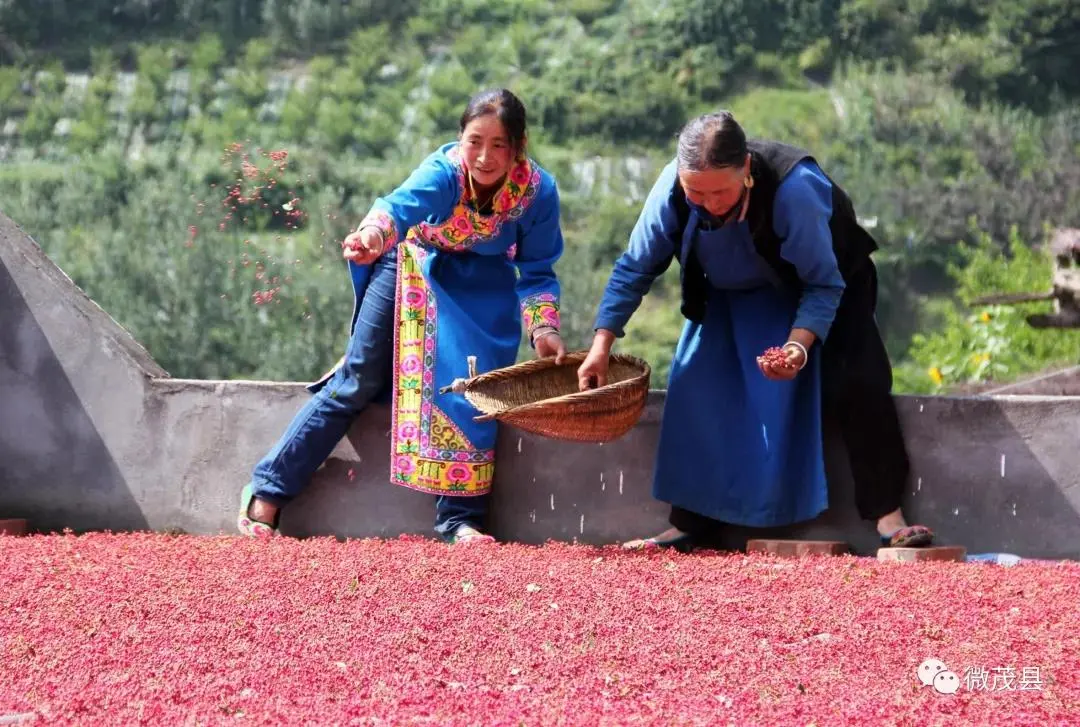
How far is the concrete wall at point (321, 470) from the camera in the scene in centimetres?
454

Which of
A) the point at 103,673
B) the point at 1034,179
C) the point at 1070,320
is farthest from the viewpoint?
the point at 1034,179

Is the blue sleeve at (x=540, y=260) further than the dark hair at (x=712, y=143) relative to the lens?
Yes

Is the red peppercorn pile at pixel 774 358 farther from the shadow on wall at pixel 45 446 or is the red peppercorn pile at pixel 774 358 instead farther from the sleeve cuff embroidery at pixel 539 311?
the shadow on wall at pixel 45 446

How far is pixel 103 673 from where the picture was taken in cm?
303

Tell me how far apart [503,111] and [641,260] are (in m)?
0.60

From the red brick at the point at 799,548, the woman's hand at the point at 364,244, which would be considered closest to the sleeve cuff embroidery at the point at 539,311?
the woman's hand at the point at 364,244

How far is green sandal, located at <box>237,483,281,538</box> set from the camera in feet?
15.3

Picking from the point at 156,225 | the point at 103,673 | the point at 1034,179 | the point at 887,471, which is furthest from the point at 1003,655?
the point at 156,225

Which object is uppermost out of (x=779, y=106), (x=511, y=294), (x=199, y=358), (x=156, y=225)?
(x=511, y=294)

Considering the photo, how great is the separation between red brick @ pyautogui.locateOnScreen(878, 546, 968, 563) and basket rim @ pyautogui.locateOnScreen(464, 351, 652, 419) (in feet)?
2.86

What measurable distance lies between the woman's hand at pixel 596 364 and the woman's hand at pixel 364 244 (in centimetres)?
70

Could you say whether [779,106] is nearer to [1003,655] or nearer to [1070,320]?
[1070,320]

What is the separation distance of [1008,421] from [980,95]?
1326 cm

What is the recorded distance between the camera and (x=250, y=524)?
468 centimetres
